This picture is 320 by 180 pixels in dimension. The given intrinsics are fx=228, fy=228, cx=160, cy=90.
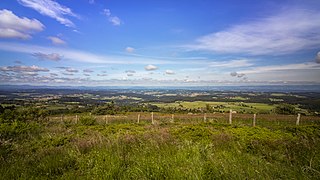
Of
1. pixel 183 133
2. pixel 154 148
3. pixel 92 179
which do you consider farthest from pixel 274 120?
pixel 92 179

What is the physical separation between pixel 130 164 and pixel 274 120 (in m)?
34.2

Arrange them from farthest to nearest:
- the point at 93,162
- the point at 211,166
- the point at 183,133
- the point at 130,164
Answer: the point at 183,133 → the point at 93,162 → the point at 130,164 → the point at 211,166

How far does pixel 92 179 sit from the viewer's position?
14.4 ft

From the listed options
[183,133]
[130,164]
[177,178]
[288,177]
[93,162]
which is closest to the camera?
[288,177]

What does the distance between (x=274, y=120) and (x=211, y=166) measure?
34204 millimetres

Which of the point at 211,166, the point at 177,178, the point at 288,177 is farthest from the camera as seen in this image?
the point at 211,166

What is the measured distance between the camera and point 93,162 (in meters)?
5.60

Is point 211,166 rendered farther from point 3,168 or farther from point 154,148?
point 3,168

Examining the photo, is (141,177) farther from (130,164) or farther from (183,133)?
(183,133)

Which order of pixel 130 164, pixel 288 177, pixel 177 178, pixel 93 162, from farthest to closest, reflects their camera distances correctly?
pixel 93 162 → pixel 130 164 → pixel 177 178 → pixel 288 177

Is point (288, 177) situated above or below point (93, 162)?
above

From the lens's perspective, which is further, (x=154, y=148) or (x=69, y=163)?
(x=154, y=148)

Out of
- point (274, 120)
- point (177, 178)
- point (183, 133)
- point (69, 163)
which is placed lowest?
point (274, 120)

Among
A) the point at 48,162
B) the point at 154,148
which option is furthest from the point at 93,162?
the point at 154,148
